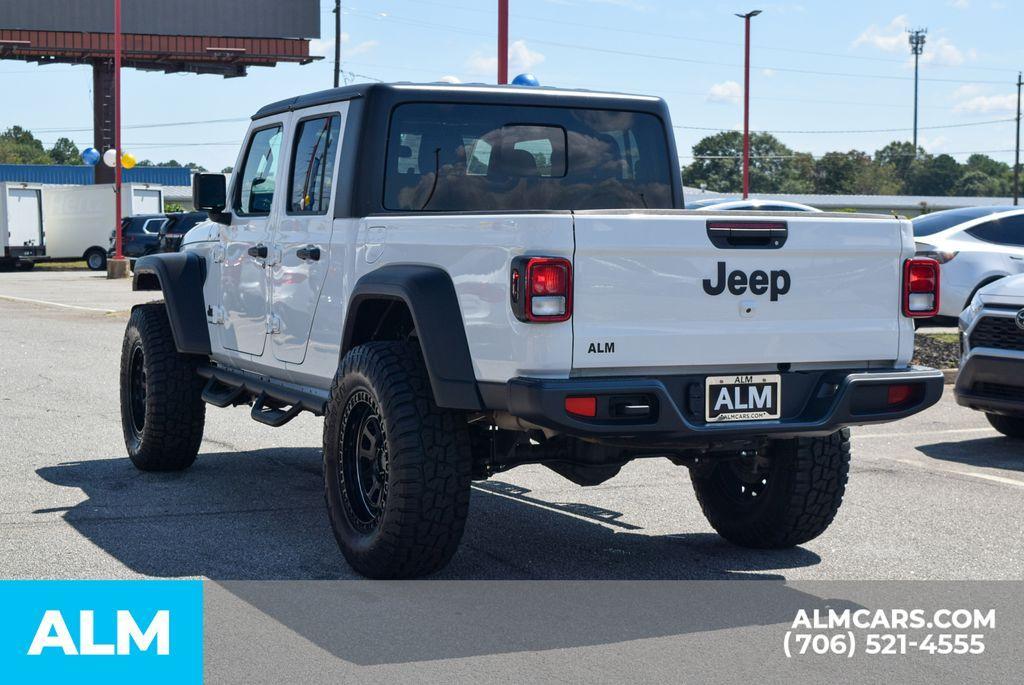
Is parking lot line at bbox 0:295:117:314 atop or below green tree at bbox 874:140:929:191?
below

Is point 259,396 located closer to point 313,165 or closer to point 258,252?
point 258,252

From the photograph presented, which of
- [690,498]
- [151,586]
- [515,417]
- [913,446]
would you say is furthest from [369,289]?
[913,446]

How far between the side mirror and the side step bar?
0.92 meters

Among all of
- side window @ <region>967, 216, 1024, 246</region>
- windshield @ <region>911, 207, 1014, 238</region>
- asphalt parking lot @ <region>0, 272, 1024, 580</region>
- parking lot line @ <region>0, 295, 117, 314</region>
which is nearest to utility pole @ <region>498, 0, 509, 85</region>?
windshield @ <region>911, 207, 1014, 238</region>

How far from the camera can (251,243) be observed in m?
7.54

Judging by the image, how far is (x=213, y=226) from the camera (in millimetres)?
8312

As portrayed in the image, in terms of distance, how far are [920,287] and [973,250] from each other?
10.3 meters

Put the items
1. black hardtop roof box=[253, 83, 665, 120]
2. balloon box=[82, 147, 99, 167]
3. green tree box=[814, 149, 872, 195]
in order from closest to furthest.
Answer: black hardtop roof box=[253, 83, 665, 120] → balloon box=[82, 147, 99, 167] → green tree box=[814, 149, 872, 195]

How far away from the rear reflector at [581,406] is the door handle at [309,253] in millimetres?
2031

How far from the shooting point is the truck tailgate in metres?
5.22

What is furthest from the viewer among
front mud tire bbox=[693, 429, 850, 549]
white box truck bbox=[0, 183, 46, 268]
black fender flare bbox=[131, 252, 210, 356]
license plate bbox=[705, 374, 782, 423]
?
white box truck bbox=[0, 183, 46, 268]

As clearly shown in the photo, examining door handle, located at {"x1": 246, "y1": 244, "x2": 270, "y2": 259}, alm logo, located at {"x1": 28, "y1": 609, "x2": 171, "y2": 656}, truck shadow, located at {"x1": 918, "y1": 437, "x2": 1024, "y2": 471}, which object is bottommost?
truck shadow, located at {"x1": 918, "y1": 437, "x2": 1024, "y2": 471}

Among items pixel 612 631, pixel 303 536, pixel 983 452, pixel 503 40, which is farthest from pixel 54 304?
pixel 612 631

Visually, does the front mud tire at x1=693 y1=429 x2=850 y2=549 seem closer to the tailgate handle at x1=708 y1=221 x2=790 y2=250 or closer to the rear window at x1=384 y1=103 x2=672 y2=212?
the tailgate handle at x1=708 y1=221 x2=790 y2=250
